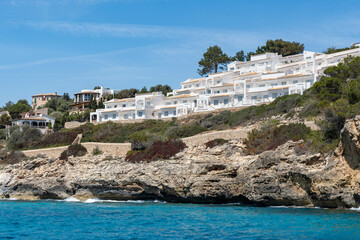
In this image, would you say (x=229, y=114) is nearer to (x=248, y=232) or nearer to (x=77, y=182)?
(x=77, y=182)

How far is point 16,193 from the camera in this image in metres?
51.3

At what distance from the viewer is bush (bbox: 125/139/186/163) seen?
45.2 m

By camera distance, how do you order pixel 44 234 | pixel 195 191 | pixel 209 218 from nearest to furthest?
pixel 44 234 < pixel 209 218 < pixel 195 191

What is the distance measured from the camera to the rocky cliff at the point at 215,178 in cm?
3108

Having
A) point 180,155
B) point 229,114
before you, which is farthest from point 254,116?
point 180,155

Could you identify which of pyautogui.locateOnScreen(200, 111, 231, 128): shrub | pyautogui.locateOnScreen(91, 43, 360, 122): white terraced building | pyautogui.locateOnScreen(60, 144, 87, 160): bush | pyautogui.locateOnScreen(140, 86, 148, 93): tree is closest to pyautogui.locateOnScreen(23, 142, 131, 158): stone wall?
pyautogui.locateOnScreen(60, 144, 87, 160): bush

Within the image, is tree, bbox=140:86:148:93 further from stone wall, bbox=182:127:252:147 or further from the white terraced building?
stone wall, bbox=182:127:252:147

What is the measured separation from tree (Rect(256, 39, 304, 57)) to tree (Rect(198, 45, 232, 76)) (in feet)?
23.8

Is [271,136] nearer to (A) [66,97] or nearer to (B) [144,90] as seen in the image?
(B) [144,90]

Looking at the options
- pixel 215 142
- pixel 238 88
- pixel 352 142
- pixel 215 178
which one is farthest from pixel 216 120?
pixel 352 142

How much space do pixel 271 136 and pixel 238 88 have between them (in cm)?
2394

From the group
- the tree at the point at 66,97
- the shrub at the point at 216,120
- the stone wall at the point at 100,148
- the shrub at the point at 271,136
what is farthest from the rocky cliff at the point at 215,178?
the tree at the point at 66,97

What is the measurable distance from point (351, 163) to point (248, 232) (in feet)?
33.4

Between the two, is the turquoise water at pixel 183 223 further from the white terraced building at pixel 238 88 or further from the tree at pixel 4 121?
the tree at pixel 4 121
